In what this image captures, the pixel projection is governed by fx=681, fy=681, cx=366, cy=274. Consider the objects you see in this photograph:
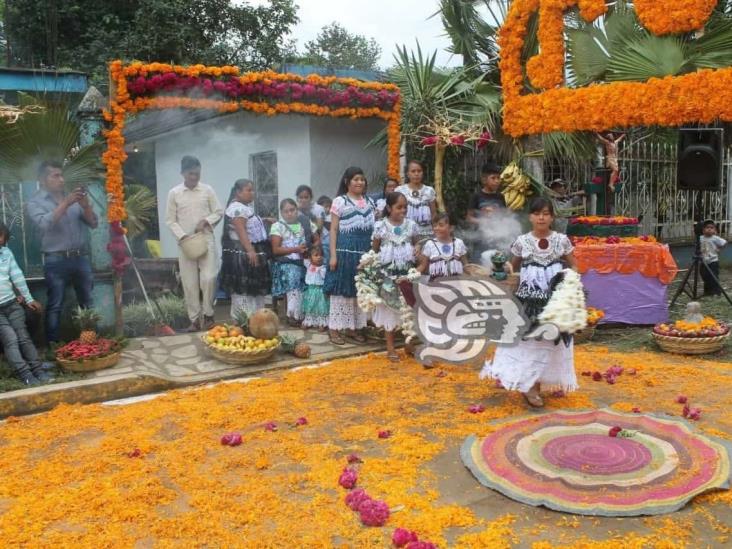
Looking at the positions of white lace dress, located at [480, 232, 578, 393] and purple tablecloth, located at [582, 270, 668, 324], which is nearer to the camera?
white lace dress, located at [480, 232, 578, 393]

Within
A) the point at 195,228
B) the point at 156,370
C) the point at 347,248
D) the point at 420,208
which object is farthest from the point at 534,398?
the point at 195,228

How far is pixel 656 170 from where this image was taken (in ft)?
47.6

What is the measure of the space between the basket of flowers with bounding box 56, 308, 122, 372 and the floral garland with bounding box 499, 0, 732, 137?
20.0 feet

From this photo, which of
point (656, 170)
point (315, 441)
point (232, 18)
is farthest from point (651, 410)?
point (232, 18)

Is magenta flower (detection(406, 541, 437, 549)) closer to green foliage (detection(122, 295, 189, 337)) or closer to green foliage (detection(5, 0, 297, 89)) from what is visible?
green foliage (detection(122, 295, 189, 337))

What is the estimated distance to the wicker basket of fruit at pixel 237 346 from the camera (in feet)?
20.8

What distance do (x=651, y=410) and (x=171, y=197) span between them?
5.38m

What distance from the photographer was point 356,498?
11.1 feet

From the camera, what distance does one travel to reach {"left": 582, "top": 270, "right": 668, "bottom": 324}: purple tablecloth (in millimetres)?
7961

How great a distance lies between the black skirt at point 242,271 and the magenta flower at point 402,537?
496cm

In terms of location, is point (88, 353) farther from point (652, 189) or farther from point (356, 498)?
point (652, 189)

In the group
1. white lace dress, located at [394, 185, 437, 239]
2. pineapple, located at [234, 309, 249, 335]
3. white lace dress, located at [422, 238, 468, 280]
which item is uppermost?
white lace dress, located at [394, 185, 437, 239]

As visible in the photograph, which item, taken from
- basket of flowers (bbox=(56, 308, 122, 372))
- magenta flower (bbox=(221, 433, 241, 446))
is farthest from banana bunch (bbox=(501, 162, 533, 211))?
magenta flower (bbox=(221, 433, 241, 446))

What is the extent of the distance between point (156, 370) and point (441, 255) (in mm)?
2778
